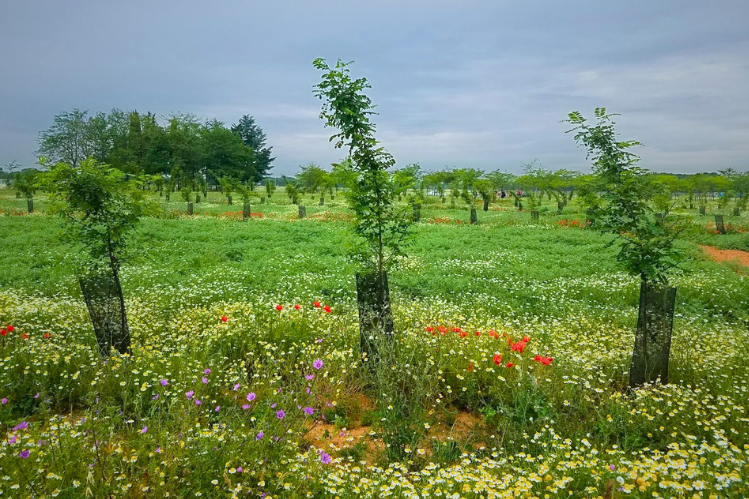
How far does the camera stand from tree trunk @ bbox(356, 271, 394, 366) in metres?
5.86

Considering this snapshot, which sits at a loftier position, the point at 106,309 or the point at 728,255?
the point at 106,309

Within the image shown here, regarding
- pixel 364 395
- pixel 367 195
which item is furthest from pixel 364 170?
pixel 364 395

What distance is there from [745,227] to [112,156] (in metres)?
68.5

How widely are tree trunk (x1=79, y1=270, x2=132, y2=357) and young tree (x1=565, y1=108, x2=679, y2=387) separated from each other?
22.6 feet

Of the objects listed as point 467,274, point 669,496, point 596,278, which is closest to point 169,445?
point 669,496

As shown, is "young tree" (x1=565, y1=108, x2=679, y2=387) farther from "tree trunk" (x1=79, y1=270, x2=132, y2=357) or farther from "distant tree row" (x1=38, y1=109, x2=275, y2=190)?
"distant tree row" (x1=38, y1=109, x2=275, y2=190)

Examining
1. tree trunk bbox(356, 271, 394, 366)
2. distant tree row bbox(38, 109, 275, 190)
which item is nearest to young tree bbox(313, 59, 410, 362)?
tree trunk bbox(356, 271, 394, 366)

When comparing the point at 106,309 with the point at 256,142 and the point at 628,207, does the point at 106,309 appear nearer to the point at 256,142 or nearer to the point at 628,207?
the point at 628,207

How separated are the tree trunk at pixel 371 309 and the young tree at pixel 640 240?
10.3ft

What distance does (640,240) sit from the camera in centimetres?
538

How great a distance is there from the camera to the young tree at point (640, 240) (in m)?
5.18

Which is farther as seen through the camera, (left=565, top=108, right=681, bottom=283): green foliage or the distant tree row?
the distant tree row

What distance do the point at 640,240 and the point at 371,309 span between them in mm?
3680

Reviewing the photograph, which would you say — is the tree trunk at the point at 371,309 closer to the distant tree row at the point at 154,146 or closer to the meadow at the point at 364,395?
the meadow at the point at 364,395
